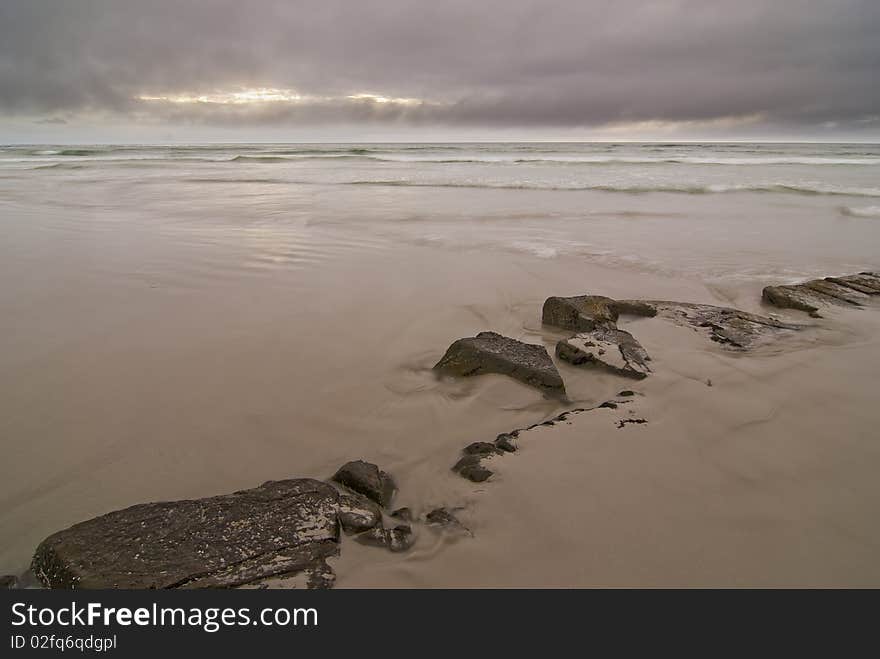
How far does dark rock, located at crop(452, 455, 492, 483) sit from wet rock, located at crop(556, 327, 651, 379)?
137 centimetres

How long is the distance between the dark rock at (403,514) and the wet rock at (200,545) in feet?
0.92

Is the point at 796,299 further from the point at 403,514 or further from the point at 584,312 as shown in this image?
the point at 403,514

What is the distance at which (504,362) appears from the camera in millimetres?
3379

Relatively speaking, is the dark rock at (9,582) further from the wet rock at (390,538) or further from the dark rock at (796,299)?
the dark rock at (796,299)

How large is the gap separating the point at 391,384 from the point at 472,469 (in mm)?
1103

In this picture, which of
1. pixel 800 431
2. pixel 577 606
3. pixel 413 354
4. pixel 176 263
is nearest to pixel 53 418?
pixel 413 354

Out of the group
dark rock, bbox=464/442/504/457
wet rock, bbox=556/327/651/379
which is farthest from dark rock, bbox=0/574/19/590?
wet rock, bbox=556/327/651/379

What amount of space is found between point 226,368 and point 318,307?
1.39m

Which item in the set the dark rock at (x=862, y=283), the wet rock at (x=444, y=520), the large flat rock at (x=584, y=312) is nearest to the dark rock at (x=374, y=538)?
the wet rock at (x=444, y=520)

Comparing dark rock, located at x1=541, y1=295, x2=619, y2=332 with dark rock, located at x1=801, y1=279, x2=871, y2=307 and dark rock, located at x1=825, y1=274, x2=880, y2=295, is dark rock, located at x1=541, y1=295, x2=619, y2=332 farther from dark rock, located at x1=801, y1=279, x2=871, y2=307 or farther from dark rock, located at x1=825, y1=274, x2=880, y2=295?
dark rock, located at x1=825, y1=274, x2=880, y2=295

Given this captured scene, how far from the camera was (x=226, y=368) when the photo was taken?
359 cm

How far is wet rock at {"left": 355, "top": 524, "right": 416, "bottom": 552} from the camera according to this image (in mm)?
2043

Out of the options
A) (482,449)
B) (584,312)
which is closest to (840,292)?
(584,312)

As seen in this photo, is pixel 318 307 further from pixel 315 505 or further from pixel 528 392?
pixel 315 505
